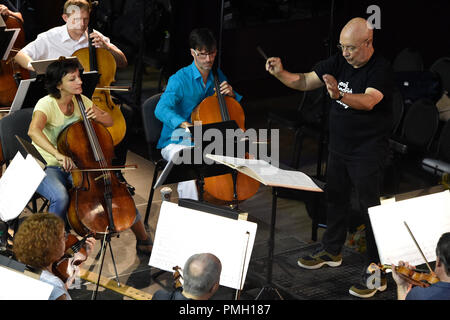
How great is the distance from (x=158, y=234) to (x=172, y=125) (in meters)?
1.22

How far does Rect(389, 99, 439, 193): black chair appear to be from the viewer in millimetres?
4879

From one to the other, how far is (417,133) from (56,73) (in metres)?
2.75

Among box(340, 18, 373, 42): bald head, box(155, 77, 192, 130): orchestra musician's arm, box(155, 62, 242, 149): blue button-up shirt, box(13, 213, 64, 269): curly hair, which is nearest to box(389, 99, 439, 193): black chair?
box(340, 18, 373, 42): bald head

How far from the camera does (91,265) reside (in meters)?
4.06

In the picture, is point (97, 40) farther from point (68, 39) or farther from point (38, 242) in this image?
point (38, 242)

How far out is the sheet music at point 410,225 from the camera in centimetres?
312

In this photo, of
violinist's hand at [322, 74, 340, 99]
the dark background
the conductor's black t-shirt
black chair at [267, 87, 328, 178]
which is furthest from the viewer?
the dark background

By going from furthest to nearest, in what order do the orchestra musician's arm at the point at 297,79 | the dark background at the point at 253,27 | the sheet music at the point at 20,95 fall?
the dark background at the point at 253,27, the sheet music at the point at 20,95, the orchestra musician's arm at the point at 297,79

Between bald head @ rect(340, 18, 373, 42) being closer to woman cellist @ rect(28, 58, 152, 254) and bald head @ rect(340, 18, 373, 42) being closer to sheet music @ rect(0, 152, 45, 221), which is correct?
woman cellist @ rect(28, 58, 152, 254)

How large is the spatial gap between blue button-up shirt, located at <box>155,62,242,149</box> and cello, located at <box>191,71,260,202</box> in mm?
156

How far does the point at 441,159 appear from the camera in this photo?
15.6 feet

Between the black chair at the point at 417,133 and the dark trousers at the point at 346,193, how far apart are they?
101 cm

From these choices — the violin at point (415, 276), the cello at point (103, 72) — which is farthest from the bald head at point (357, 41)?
the cello at point (103, 72)

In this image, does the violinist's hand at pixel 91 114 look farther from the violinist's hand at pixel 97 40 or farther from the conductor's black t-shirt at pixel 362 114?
the conductor's black t-shirt at pixel 362 114
